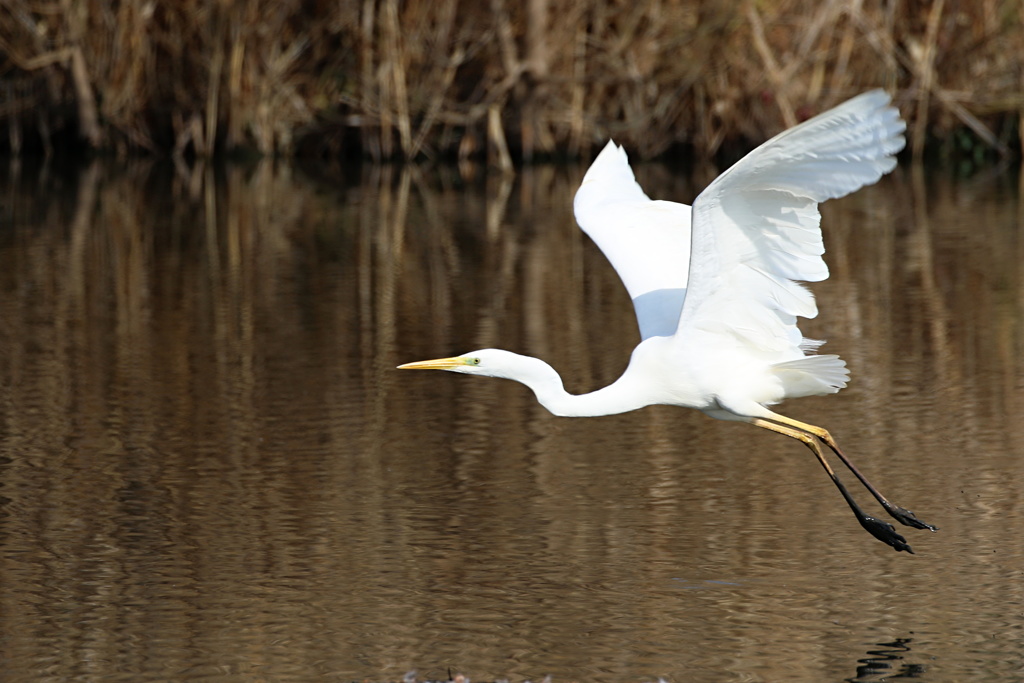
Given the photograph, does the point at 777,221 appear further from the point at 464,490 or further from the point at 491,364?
the point at 464,490

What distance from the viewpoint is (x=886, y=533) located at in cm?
484

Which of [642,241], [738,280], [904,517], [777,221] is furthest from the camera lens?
[642,241]

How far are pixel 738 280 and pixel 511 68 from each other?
1235cm

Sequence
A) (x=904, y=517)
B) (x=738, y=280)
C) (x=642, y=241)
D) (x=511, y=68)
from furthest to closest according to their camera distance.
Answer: (x=511, y=68), (x=642, y=241), (x=904, y=517), (x=738, y=280)

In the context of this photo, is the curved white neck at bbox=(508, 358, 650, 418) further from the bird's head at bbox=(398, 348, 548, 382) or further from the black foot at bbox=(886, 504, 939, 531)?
the black foot at bbox=(886, 504, 939, 531)

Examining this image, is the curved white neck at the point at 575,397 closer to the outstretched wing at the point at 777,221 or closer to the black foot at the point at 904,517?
the outstretched wing at the point at 777,221

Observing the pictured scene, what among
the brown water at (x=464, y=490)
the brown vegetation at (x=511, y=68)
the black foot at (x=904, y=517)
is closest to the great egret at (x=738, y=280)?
the black foot at (x=904, y=517)

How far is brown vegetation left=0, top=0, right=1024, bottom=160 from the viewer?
16.8 meters

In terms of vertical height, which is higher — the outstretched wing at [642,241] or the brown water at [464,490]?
the outstretched wing at [642,241]

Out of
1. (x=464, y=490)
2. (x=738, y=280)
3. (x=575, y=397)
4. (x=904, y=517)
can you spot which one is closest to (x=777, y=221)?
(x=738, y=280)

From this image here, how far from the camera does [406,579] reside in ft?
15.5

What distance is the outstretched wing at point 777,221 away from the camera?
400cm

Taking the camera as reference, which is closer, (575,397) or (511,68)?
(575,397)

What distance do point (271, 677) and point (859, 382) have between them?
13.0 ft
